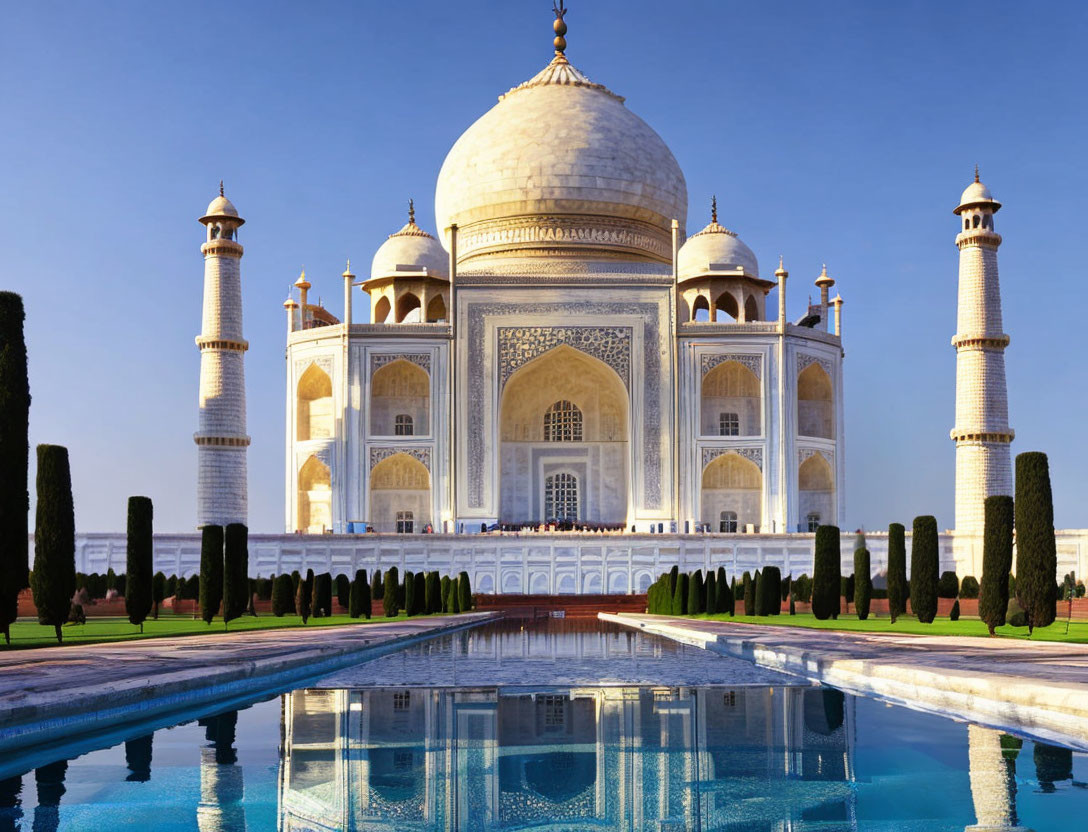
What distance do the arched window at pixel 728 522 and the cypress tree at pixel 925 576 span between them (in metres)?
10.6

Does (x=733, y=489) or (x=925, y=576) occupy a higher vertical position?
(x=733, y=489)

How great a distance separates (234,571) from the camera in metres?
13.5

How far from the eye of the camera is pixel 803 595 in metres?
18.9

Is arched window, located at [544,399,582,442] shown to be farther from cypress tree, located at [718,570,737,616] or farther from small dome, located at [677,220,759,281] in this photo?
cypress tree, located at [718,570,737,616]

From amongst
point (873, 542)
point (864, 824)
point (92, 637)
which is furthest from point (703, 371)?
point (864, 824)

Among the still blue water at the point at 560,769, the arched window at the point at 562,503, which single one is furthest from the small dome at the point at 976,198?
the still blue water at the point at 560,769

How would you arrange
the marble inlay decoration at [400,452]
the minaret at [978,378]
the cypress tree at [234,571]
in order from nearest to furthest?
the cypress tree at [234,571], the minaret at [978,378], the marble inlay decoration at [400,452]

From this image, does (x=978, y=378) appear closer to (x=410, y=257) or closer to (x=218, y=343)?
(x=410, y=257)

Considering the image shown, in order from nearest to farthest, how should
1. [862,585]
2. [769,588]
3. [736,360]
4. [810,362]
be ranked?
[862,585]
[769,588]
[736,360]
[810,362]

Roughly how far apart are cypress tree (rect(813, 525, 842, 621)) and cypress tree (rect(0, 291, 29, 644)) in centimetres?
953

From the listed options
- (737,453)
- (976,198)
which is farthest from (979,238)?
(737,453)

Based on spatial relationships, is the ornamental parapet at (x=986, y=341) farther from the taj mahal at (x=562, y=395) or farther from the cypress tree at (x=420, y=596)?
the cypress tree at (x=420, y=596)

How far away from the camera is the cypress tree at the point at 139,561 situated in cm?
1174

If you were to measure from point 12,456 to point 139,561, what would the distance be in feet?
10.1
